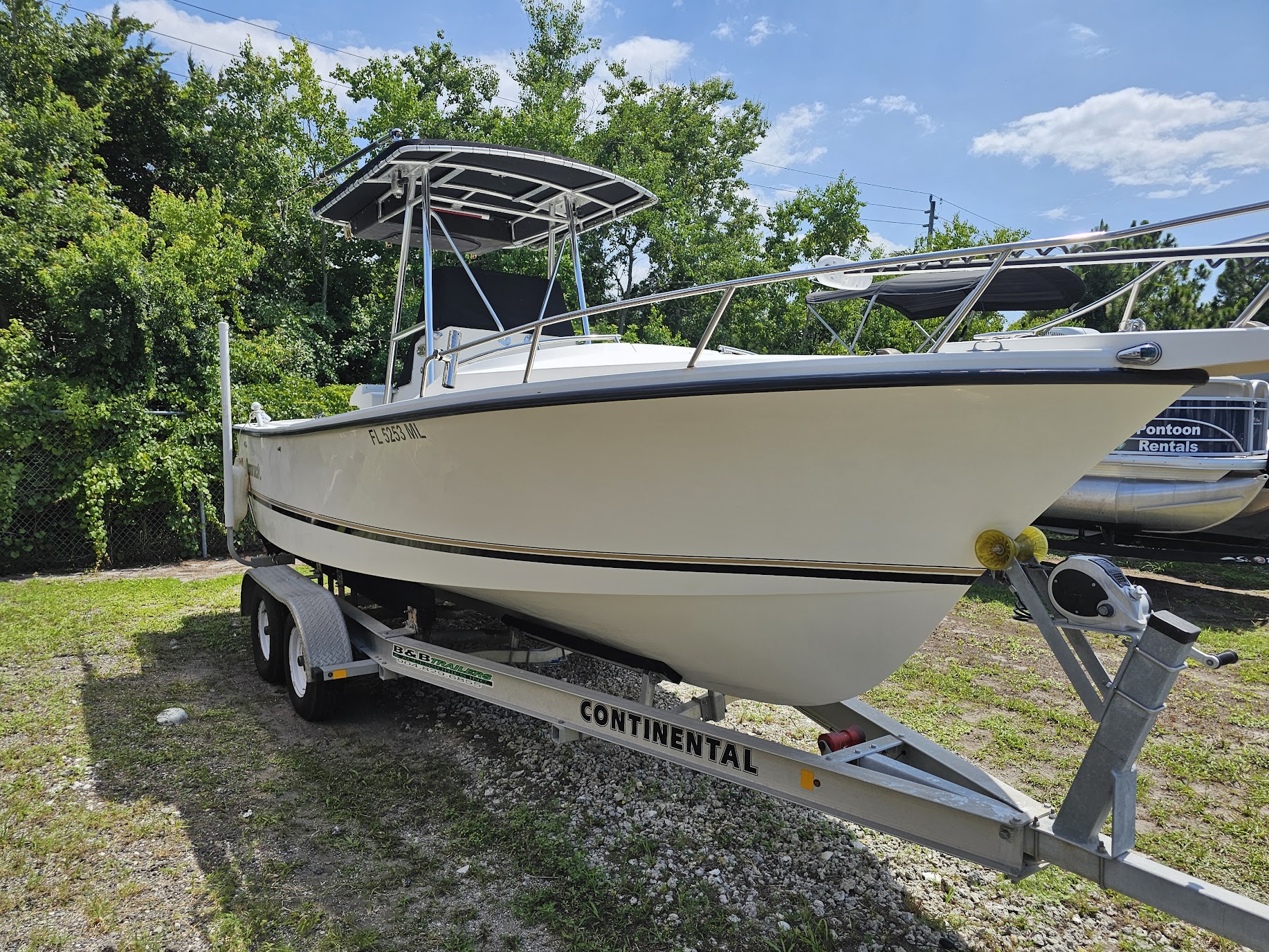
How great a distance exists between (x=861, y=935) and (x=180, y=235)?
10.1 m

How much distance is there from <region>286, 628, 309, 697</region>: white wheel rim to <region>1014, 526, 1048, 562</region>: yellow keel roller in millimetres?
3495

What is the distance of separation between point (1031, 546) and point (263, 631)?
4393mm

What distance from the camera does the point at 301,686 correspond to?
417 cm

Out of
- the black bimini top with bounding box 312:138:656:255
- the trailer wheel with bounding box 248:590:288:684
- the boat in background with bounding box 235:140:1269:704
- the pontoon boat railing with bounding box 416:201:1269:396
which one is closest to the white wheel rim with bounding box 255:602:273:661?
the trailer wheel with bounding box 248:590:288:684

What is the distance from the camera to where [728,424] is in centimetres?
239

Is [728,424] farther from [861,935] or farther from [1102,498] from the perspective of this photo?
[1102,498]

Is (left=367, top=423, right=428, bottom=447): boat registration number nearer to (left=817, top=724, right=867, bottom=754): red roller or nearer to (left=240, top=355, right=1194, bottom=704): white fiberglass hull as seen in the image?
(left=240, top=355, right=1194, bottom=704): white fiberglass hull

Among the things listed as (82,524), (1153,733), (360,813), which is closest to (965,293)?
(1153,733)

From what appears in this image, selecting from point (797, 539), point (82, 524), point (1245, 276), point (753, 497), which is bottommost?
point (82, 524)

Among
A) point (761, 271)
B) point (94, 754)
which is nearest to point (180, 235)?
point (94, 754)

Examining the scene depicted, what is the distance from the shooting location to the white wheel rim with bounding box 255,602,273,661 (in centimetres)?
471

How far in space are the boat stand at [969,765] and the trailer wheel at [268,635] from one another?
63.4 inches

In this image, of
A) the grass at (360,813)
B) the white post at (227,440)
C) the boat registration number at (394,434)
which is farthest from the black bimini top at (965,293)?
the white post at (227,440)

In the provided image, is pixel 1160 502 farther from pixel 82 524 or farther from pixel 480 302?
pixel 82 524
